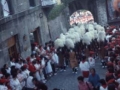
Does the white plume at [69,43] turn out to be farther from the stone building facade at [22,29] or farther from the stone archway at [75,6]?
the stone archway at [75,6]

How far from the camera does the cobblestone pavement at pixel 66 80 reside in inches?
616

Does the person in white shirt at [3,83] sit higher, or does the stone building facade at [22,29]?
the stone building facade at [22,29]

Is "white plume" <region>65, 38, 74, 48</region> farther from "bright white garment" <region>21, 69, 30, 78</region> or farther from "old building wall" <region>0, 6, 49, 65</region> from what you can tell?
"bright white garment" <region>21, 69, 30, 78</region>

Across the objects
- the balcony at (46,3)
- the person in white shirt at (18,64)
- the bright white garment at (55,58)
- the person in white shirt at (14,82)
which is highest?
the balcony at (46,3)

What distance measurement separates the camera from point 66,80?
1659 centimetres

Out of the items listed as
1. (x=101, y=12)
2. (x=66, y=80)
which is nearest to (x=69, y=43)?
(x=66, y=80)

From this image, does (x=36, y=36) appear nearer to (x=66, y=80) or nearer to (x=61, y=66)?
(x=61, y=66)

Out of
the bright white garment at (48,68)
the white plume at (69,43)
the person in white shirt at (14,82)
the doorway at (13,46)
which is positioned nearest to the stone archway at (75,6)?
the white plume at (69,43)

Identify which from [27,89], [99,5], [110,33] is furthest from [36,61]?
→ [99,5]

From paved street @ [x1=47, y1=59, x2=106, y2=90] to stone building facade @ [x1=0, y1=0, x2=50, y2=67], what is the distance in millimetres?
2532

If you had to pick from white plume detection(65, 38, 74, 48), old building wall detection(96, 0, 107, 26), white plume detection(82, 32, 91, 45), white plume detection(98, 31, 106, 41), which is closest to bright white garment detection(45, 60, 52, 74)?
white plume detection(65, 38, 74, 48)

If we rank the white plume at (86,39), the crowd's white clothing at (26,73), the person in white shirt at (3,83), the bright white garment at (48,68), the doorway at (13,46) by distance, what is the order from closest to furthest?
1. the person in white shirt at (3,83)
2. the crowd's white clothing at (26,73)
3. the bright white garment at (48,68)
4. the doorway at (13,46)
5. the white plume at (86,39)

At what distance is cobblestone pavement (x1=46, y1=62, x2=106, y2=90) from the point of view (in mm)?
15650

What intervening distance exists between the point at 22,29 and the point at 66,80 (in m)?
4.65
